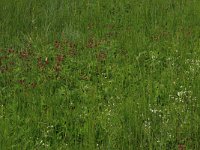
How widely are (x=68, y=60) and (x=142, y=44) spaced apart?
1.61 metres

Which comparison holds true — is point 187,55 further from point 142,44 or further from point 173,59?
point 142,44

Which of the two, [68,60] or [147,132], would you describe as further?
[68,60]

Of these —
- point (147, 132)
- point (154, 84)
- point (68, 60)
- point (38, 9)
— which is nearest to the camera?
point (147, 132)

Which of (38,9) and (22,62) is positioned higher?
(38,9)

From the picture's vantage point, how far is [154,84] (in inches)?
241

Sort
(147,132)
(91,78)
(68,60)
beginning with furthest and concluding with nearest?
1. (68,60)
2. (91,78)
3. (147,132)

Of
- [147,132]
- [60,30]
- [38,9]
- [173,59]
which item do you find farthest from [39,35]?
[147,132]

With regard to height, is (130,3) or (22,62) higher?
(130,3)

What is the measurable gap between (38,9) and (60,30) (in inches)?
44.4

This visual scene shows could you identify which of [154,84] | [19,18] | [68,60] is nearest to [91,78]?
[68,60]

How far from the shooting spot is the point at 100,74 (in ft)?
22.0

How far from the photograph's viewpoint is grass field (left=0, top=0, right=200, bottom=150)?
488 centimetres

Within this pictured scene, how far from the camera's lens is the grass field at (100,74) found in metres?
4.88

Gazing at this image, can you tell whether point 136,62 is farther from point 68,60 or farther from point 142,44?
point 68,60
